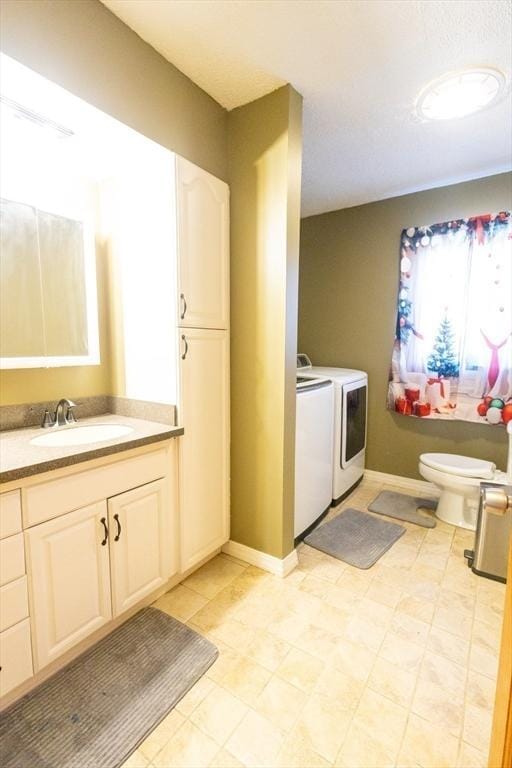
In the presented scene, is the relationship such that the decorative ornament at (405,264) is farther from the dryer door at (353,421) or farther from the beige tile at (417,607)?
the beige tile at (417,607)

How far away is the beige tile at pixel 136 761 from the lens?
1.01m

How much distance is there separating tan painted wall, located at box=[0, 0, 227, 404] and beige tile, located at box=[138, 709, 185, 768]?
1.34 meters

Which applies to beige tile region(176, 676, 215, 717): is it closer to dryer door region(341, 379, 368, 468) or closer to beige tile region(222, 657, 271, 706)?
beige tile region(222, 657, 271, 706)

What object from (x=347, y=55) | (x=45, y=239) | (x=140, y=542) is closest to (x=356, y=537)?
(x=140, y=542)

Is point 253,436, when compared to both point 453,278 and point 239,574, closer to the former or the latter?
point 239,574

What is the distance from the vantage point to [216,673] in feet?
4.25

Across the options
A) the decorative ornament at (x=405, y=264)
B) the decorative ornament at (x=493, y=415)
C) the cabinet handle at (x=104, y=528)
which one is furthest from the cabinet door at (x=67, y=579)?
the decorative ornament at (x=405, y=264)

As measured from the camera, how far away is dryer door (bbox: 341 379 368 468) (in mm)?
2574

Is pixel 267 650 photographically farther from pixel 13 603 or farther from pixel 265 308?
pixel 265 308

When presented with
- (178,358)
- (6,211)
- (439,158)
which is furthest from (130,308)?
(439,158)

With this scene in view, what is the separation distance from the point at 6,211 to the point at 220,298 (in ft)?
3.17

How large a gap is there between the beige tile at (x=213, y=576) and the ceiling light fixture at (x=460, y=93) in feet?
8.59

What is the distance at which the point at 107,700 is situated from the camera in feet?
3.89

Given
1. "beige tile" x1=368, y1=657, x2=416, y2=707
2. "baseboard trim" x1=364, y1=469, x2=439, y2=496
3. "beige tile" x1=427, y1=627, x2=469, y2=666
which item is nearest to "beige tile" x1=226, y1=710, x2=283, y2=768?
"beige tile" x1=368, y1=657, x2=416, y2=707
